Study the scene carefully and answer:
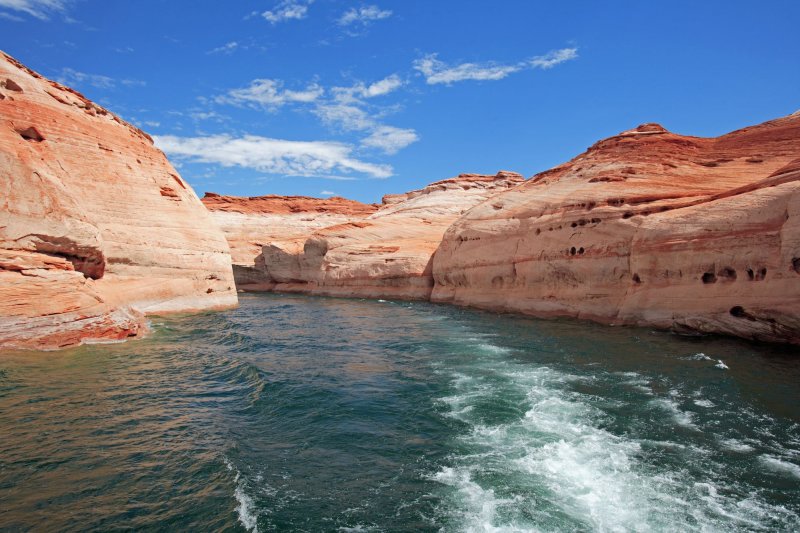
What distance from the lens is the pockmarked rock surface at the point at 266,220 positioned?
4006cm

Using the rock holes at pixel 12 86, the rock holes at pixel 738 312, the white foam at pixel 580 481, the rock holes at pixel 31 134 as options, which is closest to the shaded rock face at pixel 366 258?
the rock holes at pixel 738 312

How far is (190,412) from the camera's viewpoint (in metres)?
7.86

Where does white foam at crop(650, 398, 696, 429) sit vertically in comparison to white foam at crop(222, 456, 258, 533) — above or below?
above

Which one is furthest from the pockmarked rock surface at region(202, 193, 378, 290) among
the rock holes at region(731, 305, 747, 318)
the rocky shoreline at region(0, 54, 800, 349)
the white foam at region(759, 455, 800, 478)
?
the white foam at region(759, 455, 800, 478)

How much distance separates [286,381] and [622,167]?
17135 mm

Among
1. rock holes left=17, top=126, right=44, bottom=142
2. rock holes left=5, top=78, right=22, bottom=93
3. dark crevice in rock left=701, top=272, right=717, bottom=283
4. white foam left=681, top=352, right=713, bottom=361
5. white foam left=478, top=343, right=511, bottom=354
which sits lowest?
white foam left=478, top=343, right=511, bottom=354

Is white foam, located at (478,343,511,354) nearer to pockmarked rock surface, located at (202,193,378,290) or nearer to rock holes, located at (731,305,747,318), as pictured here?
rock holes, located at (731,305,747,318)

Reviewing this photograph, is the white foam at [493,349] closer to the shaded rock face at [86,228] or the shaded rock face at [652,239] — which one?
the shaded rock face at [652,239]

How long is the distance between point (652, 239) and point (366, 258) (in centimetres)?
1924

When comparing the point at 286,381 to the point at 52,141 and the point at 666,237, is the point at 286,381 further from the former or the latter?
the point at 52,141

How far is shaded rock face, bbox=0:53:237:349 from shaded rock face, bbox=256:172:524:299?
405 inches

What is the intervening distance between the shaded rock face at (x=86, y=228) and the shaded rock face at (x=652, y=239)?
13.1 m

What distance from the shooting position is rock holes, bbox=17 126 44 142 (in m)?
15.6

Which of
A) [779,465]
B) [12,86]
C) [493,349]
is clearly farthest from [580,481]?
[12,86]
